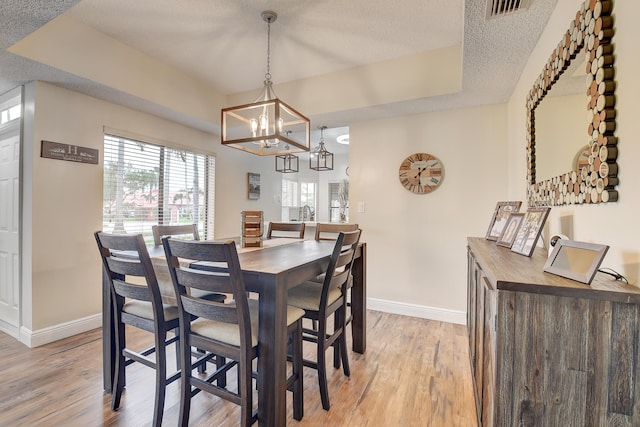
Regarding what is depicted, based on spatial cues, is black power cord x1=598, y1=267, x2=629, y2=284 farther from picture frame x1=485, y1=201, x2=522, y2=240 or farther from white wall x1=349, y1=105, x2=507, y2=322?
white wall x1=349, y1=105, x2=507, y2=322

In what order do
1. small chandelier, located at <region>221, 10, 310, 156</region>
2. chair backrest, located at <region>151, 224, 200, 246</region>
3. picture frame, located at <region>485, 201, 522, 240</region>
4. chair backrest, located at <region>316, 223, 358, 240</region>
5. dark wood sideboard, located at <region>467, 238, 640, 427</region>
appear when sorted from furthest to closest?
chair backrest, located at <region>316, 223, 358, 240</region> < chair backrest, located at <region>151, 224, 200, 246</region> < picture frame, located at <region>485, 201, 522, 240</region> < small chandelier, located at <region>221, 10, 310, 156</region> < dark wood sideboard, located at <region>467, 238, 640, 427</region>

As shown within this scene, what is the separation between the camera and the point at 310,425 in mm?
1640

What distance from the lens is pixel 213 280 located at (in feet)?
4.38

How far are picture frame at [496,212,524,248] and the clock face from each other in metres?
1.38

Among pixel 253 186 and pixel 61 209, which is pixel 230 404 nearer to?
pixel 61 209

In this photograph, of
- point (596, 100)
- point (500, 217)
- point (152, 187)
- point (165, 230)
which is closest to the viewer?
point (596, 100)

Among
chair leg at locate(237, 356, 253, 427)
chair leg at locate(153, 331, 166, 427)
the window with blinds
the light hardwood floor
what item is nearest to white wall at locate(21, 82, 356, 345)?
the window with blinds

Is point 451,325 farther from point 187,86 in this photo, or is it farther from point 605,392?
point 187,86

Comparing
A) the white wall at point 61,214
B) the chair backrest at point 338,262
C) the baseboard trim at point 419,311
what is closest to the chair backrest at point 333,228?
the chair backrest at point 338,262

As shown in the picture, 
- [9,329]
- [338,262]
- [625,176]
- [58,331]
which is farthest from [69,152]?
[625,176]

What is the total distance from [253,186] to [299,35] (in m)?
2.86

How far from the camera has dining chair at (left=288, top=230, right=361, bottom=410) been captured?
1.76 meters

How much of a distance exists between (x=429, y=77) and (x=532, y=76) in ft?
3.10

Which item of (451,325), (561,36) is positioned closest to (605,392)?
(561,36)
